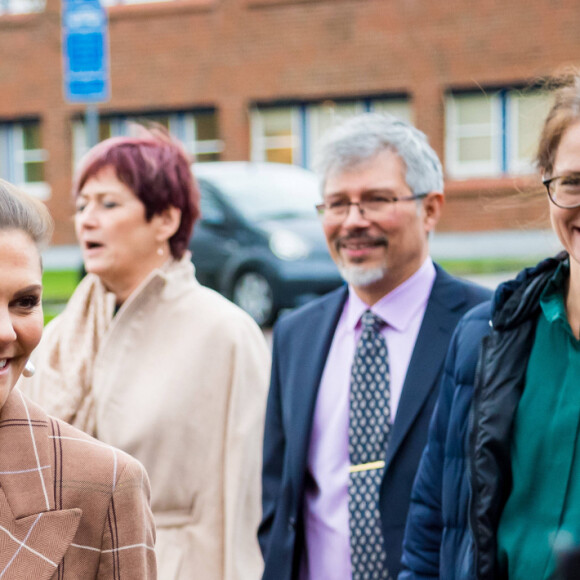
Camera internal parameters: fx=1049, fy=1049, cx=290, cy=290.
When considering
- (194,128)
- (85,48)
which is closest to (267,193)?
(85,48)

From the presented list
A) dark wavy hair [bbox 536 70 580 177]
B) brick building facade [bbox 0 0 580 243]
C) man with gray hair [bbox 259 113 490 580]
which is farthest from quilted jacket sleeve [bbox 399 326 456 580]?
brick building facade [bbox 0 0 580 243]

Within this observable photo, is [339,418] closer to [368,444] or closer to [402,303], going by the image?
[368,444]

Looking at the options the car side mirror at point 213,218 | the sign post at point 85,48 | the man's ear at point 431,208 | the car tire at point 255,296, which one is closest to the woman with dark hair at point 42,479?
the man's ear at point 431,208

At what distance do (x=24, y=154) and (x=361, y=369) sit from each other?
23.9m

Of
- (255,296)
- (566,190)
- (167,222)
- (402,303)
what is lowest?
(255,296)

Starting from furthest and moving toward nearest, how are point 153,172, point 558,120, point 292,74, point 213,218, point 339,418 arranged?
1. point 292,74
2. point 213,218
3. point 153,172
4. point 339,418
5. point 558,120

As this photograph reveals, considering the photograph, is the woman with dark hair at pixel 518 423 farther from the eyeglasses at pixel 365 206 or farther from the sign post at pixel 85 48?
the sign post at pixel 85 48

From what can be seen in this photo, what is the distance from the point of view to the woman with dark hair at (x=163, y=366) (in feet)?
11.5

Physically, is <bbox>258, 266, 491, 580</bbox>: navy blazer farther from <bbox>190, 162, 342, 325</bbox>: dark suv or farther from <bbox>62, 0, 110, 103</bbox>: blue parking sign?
<bbox>190, 162, 342, 325</bbox>: dark suv

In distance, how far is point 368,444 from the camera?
3.11m

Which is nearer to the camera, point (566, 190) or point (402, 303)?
point (566, 190)

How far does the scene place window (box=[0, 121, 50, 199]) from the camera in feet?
84.6

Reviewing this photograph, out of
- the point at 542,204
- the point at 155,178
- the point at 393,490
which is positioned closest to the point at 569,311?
the point at 542,204

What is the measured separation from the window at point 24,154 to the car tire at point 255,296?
14.2m
